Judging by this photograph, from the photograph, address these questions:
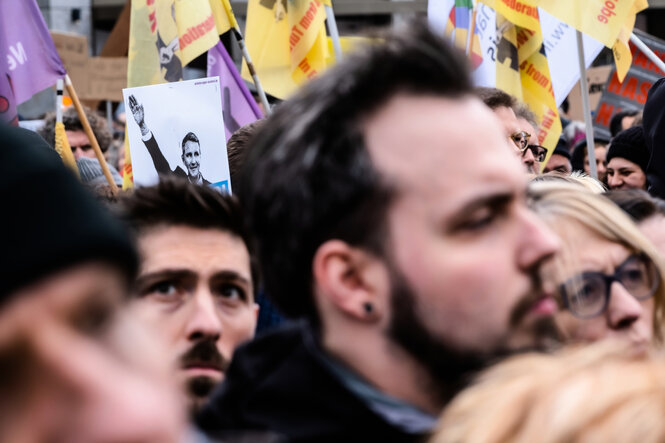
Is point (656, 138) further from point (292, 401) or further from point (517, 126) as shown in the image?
→ point (292, 401)

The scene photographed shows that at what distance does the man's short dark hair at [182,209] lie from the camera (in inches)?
97.3

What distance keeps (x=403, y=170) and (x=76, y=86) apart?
28.1 ft

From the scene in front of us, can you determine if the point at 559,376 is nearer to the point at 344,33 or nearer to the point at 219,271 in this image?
the point at 219,271

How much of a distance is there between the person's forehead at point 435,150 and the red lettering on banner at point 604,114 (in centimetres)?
636

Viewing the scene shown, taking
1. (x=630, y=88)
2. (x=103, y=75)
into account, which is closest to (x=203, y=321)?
(x=630, y=88)

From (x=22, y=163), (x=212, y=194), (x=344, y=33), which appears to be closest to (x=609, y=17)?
(x=212, y=194)

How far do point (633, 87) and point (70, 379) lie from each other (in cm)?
697

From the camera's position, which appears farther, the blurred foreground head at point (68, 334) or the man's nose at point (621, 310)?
the man's nose at point (621, 310)

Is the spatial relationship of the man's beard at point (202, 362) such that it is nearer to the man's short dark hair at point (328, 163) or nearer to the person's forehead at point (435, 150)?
the man's short dark hair at point (328, 163)

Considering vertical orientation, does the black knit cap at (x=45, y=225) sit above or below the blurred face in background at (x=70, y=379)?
above

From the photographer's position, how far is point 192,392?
2.23 metres

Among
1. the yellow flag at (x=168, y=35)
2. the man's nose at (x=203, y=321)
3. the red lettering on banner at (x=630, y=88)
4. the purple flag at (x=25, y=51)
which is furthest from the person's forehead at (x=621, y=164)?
the man's nose at (x=203, y=321)

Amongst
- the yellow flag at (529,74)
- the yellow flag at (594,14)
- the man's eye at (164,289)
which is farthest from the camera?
the yellow flag at (529,74)

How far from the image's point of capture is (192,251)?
7.89 ft
